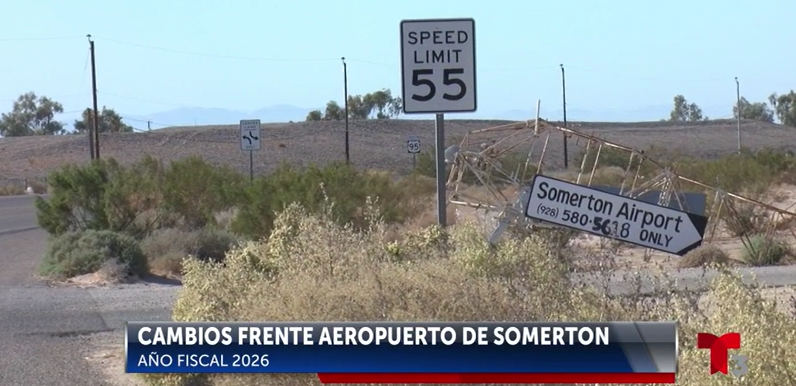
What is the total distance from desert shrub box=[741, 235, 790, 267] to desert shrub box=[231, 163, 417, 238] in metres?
6.79

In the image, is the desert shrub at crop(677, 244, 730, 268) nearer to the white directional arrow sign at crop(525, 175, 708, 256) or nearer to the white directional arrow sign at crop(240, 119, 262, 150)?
the white directional arrow sign at crop(240, 119, 262, 150)

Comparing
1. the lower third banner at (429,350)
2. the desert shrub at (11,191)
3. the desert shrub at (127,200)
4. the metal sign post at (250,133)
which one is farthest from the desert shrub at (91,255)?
the desert shrub at (11,191)

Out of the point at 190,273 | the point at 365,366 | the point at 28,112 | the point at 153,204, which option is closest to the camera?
the point at 365,366

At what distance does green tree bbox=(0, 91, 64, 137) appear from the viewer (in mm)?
124875

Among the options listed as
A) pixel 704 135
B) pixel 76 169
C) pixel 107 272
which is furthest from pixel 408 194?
pixel 704 135

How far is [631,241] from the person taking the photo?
770 cm

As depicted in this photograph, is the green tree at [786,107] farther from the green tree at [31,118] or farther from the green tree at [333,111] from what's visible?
the green tree at [31,118]

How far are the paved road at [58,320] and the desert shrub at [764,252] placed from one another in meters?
10.6

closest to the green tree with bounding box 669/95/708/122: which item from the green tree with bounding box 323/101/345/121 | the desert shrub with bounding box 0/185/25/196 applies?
the green tree with bounding box 323/101/345/121

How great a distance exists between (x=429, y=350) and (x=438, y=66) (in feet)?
11.4

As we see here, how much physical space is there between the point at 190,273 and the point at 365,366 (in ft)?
12.3

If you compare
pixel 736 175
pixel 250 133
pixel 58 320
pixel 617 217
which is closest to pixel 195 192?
pixel 250 133

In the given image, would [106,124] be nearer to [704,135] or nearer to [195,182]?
[704,135]

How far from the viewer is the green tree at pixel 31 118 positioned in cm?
12488
